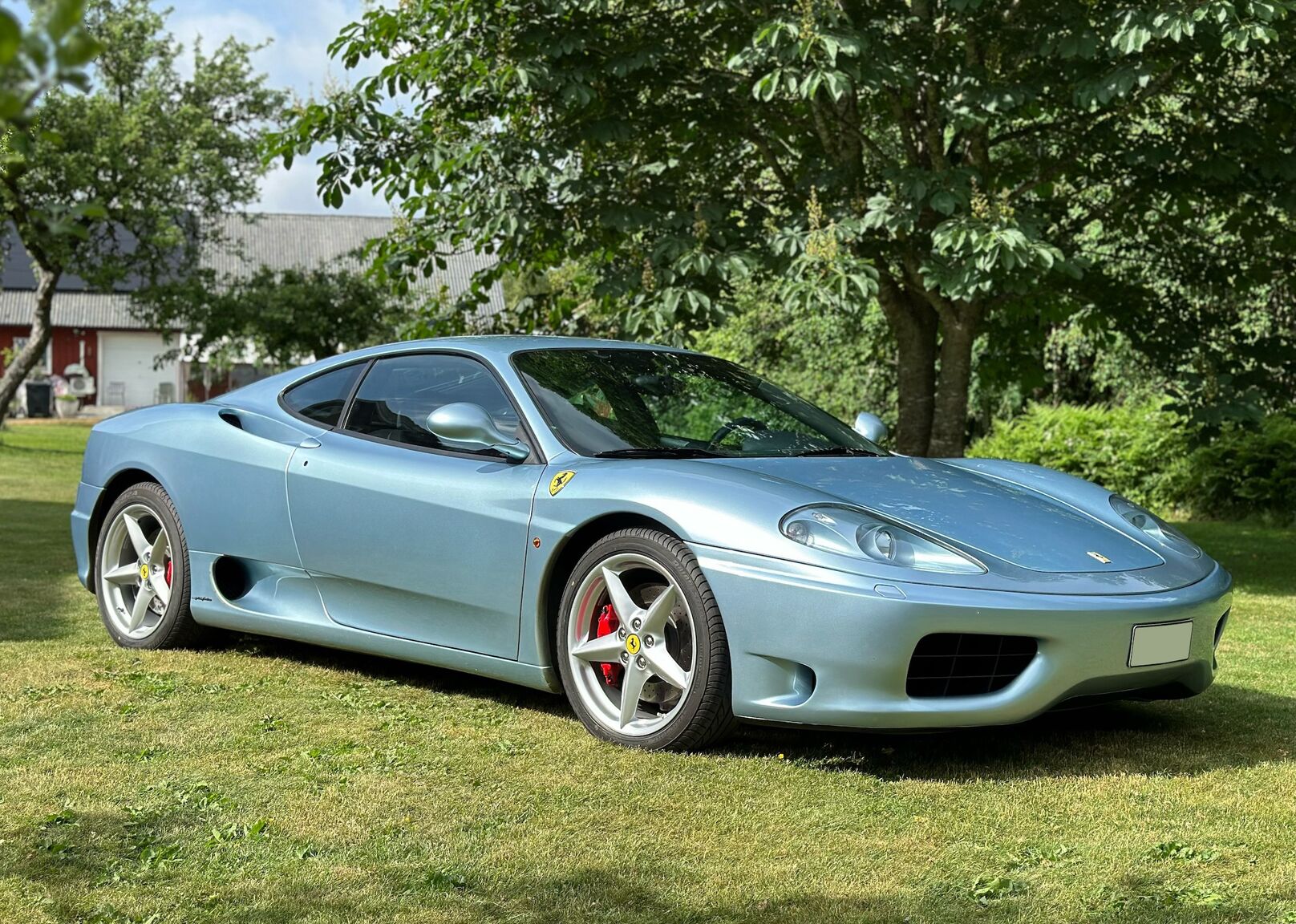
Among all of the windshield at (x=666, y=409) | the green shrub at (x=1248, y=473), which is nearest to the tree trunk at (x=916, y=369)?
the green shrub at (x=1248, y=473)

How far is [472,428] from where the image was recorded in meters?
4.72

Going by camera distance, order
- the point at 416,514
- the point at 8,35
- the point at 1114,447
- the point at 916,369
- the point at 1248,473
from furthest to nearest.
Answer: the point at 1114,447
the point at 1248,473
the point at 916,369
the point at 416,514
the point at 8,35

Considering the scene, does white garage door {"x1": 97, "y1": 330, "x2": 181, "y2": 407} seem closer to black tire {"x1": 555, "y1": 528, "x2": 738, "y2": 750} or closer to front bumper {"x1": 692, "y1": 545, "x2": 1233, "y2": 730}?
black tire {"x1": 555, "y1": 528, "x2": 738, "y2": 750}

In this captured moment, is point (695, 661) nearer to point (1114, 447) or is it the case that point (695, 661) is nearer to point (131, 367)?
point (1114, 447)

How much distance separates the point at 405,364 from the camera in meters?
5.44

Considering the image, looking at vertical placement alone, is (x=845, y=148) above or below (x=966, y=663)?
above

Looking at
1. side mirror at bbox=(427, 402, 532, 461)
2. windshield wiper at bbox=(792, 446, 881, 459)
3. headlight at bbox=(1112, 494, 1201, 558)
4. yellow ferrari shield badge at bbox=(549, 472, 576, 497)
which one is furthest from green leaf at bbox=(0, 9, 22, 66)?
headlight at bbox=(1112, 494, 1201, 558)

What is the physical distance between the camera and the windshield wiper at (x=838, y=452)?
512 cm

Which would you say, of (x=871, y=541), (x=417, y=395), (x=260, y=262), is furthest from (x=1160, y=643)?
(x=260, y=262)

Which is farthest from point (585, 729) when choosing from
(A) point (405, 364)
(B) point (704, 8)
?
(B) point (704, 8)

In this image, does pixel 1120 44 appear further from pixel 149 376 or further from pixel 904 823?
pixel 149 376

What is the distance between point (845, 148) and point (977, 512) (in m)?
6.85

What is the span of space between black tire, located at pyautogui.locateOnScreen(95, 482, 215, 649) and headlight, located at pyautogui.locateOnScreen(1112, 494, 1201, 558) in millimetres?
3518

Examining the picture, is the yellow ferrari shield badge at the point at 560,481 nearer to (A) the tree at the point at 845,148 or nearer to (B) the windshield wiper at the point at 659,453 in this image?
(B) the windshield wiper at the point at 659,453
